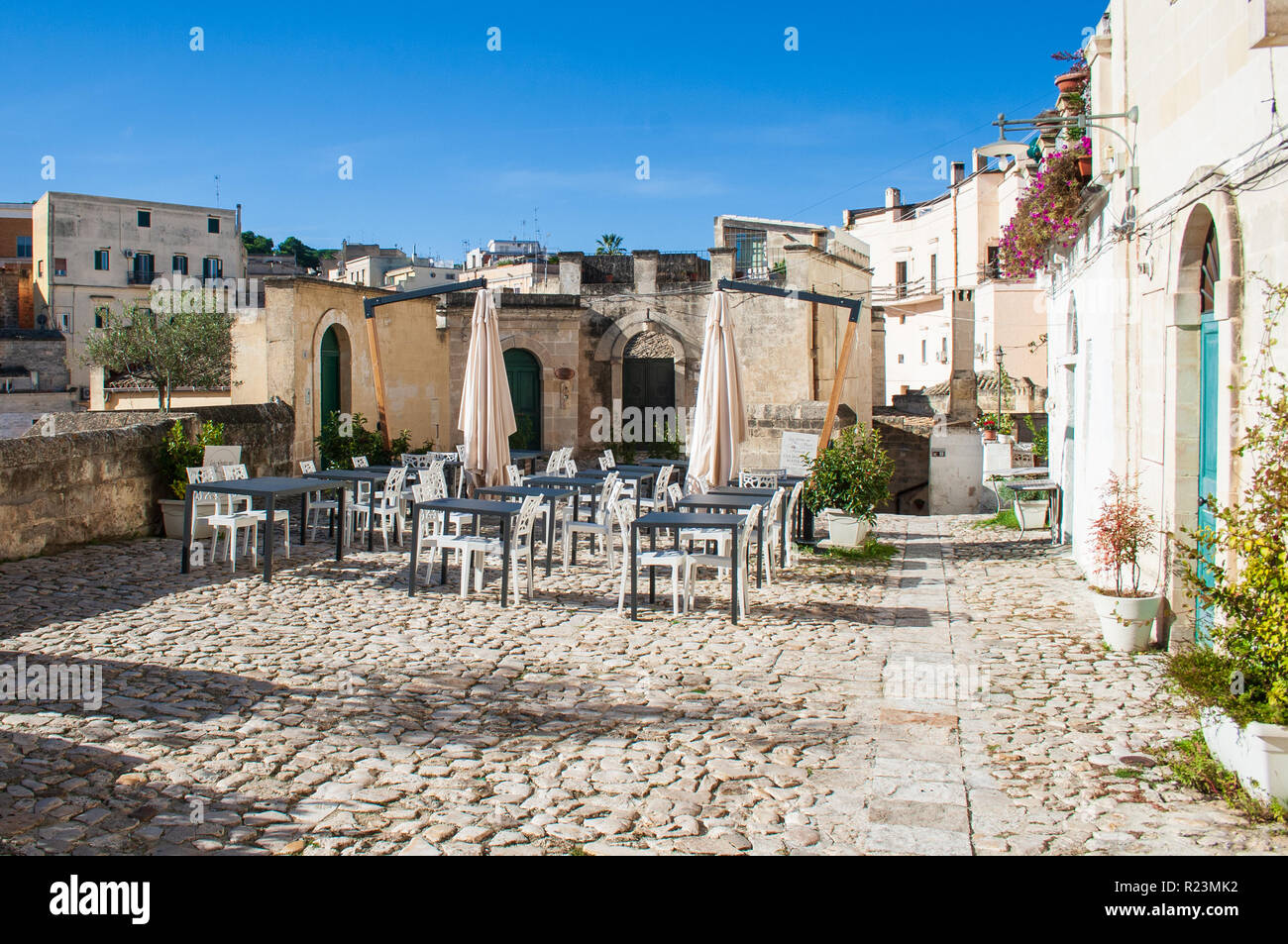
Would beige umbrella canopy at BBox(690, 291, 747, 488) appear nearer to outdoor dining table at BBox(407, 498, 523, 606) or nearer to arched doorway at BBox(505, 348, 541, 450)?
outdoor dining table at BBox(407, 498, 523, 606)

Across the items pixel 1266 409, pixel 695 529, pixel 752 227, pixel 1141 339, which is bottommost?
pixel 695 529

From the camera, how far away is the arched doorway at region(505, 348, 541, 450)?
65.7ft

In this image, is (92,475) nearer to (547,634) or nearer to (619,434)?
(547,634)

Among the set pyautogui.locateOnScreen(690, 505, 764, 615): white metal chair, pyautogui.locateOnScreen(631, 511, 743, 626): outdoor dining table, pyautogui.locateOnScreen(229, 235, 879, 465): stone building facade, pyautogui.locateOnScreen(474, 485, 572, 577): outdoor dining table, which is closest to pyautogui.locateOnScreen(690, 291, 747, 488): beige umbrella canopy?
pyautogui.locateOnScreen(474, 485, 572, 577): outdoor dining table

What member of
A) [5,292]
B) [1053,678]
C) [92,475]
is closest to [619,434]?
[92,475]

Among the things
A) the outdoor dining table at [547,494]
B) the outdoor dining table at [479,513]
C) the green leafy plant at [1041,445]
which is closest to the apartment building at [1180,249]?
the outdoor dining table at [479,513]

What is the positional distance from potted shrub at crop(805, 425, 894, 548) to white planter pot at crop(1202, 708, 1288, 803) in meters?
6.92

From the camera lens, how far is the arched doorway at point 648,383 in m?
20.5

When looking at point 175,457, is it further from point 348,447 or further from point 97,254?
point 97,254

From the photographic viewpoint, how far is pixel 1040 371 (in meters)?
33.4

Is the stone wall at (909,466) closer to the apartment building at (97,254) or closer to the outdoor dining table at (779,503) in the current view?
the outdoor dining table at (779,503)
